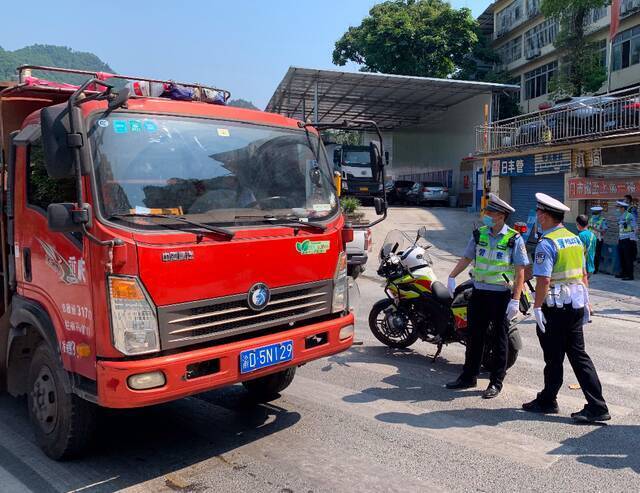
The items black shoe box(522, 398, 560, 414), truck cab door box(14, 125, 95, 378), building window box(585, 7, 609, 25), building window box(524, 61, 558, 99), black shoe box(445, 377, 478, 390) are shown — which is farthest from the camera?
building window box(524, 61, 558, 99)

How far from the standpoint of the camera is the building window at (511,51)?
33.3 meters

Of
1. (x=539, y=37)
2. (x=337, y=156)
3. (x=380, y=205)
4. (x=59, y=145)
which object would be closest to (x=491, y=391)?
(x=380, y=205)

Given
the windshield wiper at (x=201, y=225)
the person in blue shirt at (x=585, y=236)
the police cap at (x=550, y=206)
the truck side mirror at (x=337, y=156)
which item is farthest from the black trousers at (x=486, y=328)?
the truck side mirror at (x=337, y=156)

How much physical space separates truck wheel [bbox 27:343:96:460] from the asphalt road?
0.14 m

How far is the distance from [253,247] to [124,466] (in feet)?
5.67

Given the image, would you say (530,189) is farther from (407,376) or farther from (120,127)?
(120,127)

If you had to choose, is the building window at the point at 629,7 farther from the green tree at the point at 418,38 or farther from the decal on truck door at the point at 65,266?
the decal on truck door at the point at 65,266

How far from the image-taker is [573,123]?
15.9 m

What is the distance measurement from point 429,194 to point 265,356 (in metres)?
24.0

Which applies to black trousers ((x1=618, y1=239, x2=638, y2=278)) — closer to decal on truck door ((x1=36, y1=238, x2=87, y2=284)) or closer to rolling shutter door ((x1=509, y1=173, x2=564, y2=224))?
rolling shutter door ((x1=509, y1=173, x2=564, y2=224))

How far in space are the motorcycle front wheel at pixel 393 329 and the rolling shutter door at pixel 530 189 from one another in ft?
38.6

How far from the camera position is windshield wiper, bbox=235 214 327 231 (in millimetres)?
4109

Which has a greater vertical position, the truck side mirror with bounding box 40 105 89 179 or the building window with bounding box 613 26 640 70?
the building window with bounding box 613 26 640 70

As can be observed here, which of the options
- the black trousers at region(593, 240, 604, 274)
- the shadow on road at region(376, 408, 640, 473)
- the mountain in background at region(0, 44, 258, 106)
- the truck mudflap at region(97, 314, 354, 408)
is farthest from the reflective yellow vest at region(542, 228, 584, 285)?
the mountain in background at region(0, 44, 258, 106)
